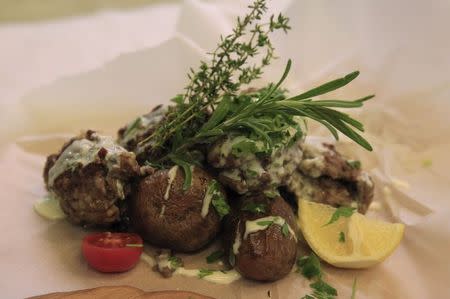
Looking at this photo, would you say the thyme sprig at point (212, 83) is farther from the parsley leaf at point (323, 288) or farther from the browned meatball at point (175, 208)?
the parsley leaf at point (323, 288)

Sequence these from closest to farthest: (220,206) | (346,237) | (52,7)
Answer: (220,206)
(346,237)
(52,7)

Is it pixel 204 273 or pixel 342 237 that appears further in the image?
pixel 342 237

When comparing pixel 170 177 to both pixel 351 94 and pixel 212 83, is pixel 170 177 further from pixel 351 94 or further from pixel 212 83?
pixel 351 94

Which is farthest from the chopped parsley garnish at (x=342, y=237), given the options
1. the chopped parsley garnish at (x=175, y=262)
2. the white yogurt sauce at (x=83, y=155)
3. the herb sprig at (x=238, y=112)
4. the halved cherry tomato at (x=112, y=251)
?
the white yogurt sauce at (x=83, y=155)

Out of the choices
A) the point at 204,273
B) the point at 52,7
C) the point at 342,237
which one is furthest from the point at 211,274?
the point at 52,7

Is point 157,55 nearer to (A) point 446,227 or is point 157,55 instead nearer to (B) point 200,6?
(B) point 200,6

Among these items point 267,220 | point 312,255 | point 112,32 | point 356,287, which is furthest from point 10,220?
point 112,32

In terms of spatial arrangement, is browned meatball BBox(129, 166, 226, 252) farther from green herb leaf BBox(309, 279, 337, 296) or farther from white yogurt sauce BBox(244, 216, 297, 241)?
green herb leaf BBox(309, 279, 337, 296)
